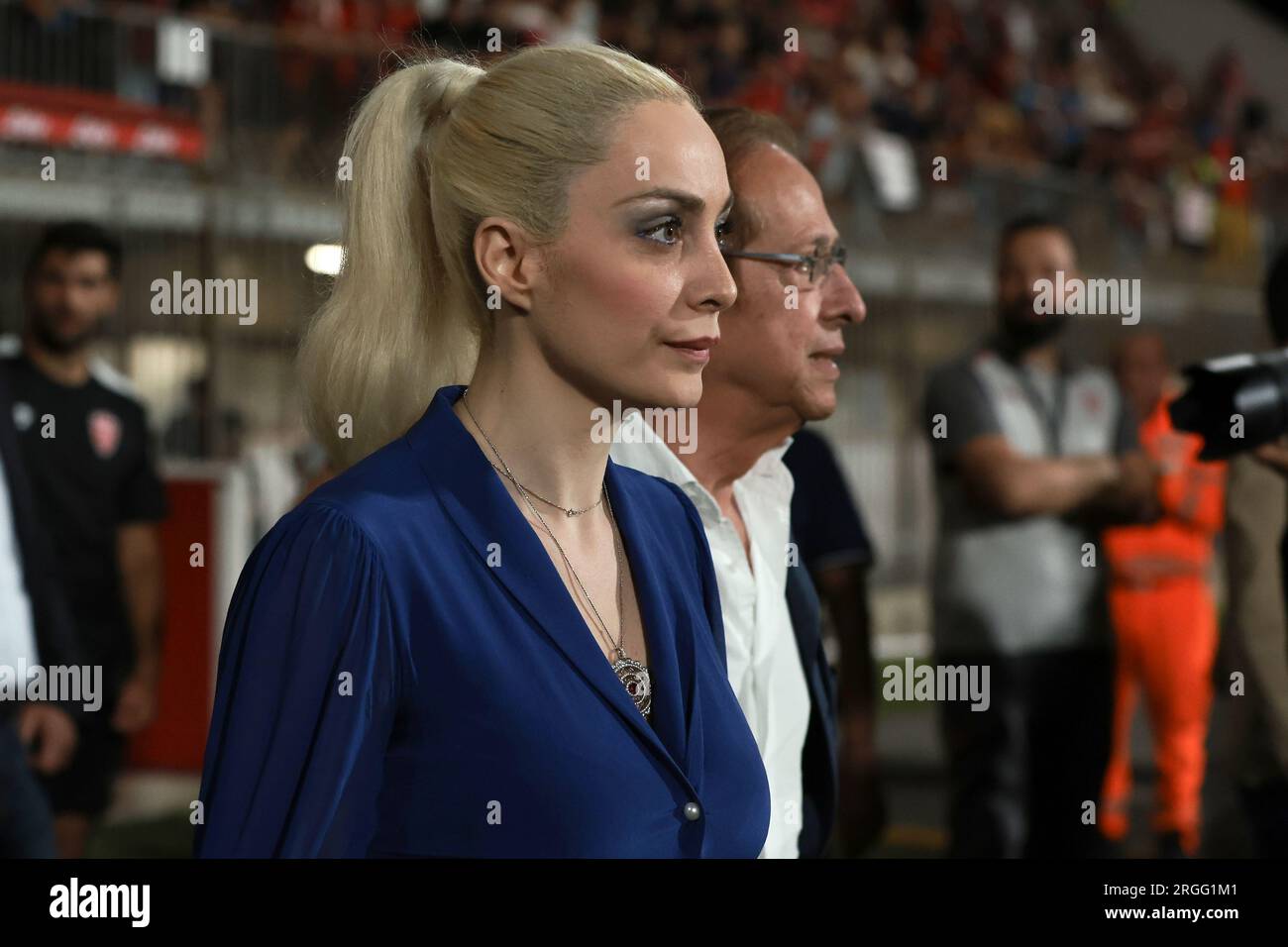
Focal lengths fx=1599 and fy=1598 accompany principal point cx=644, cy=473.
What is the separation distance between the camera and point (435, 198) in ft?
5.65

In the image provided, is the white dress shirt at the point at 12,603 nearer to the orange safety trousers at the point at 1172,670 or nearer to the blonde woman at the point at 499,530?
the blonde woman at the point at 499,530

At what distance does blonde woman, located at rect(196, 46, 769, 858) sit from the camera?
1.45 meters

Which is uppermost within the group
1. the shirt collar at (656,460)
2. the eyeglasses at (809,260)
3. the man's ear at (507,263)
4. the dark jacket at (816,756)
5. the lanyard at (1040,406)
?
the lanyard at (1040,406)

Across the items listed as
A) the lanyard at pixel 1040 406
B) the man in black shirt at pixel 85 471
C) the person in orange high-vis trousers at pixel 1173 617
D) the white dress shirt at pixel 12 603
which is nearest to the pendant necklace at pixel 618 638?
the white dress shirt at pixel 12 603

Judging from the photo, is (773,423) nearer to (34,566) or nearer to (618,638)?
(618,638)

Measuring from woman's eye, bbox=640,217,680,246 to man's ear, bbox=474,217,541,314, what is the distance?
119mm

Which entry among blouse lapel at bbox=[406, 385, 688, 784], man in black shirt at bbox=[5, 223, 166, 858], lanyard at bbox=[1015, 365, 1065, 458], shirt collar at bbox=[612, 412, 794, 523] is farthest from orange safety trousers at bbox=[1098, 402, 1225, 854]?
blouse lapel at bbox=[406, 385, 688, 784]

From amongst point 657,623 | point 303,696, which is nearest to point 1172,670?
point 657,623

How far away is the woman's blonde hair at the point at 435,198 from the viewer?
1.64 metres

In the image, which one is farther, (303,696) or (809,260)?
(809,260)

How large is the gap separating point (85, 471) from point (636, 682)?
141 inches

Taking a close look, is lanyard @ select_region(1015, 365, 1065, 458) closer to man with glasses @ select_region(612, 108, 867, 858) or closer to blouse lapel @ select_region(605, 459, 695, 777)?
man with glasses @ select_region(612, 108, 867, 858)
